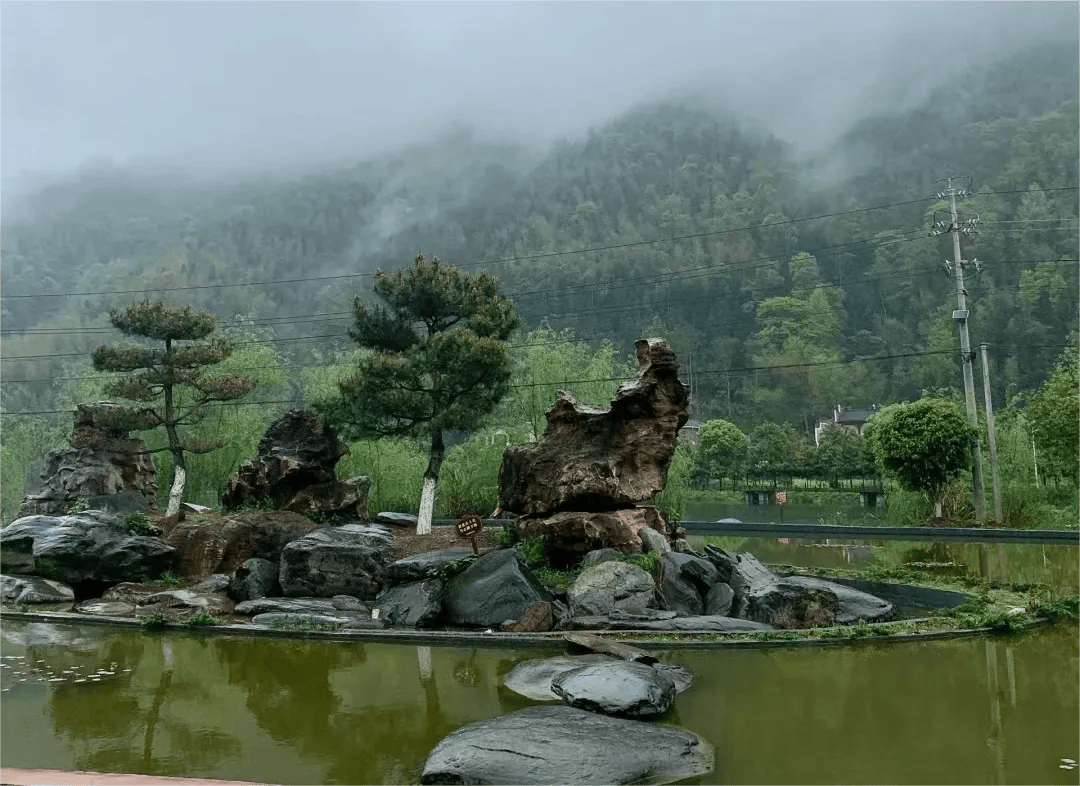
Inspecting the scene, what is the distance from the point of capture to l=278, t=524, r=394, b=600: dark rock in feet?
50.2

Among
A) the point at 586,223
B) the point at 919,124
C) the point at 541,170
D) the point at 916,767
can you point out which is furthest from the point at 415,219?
the point at 916,767

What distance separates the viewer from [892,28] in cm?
19288

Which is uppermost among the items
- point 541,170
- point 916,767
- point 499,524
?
point 541,170

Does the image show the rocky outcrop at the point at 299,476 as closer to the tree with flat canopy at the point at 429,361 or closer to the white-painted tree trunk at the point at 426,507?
the tree with flat canopy at the point at 429,361

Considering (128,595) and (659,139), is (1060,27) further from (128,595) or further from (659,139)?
(128,595)

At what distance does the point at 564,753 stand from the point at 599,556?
8.45m

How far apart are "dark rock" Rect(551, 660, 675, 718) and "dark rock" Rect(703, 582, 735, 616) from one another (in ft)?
17.3

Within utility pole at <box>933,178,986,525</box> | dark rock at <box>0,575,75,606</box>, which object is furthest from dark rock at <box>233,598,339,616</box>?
utility pole at <box>933,178,986,525</box>

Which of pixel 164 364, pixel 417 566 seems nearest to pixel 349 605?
pixel 417 566

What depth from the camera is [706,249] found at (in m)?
114

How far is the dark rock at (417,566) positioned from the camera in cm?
1516

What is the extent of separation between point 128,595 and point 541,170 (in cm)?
16444

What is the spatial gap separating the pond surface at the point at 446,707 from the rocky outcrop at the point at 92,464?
10.9 metres

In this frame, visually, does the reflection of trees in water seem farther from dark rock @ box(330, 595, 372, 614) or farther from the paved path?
dark rock @ box(330, 595, 372, 614)
